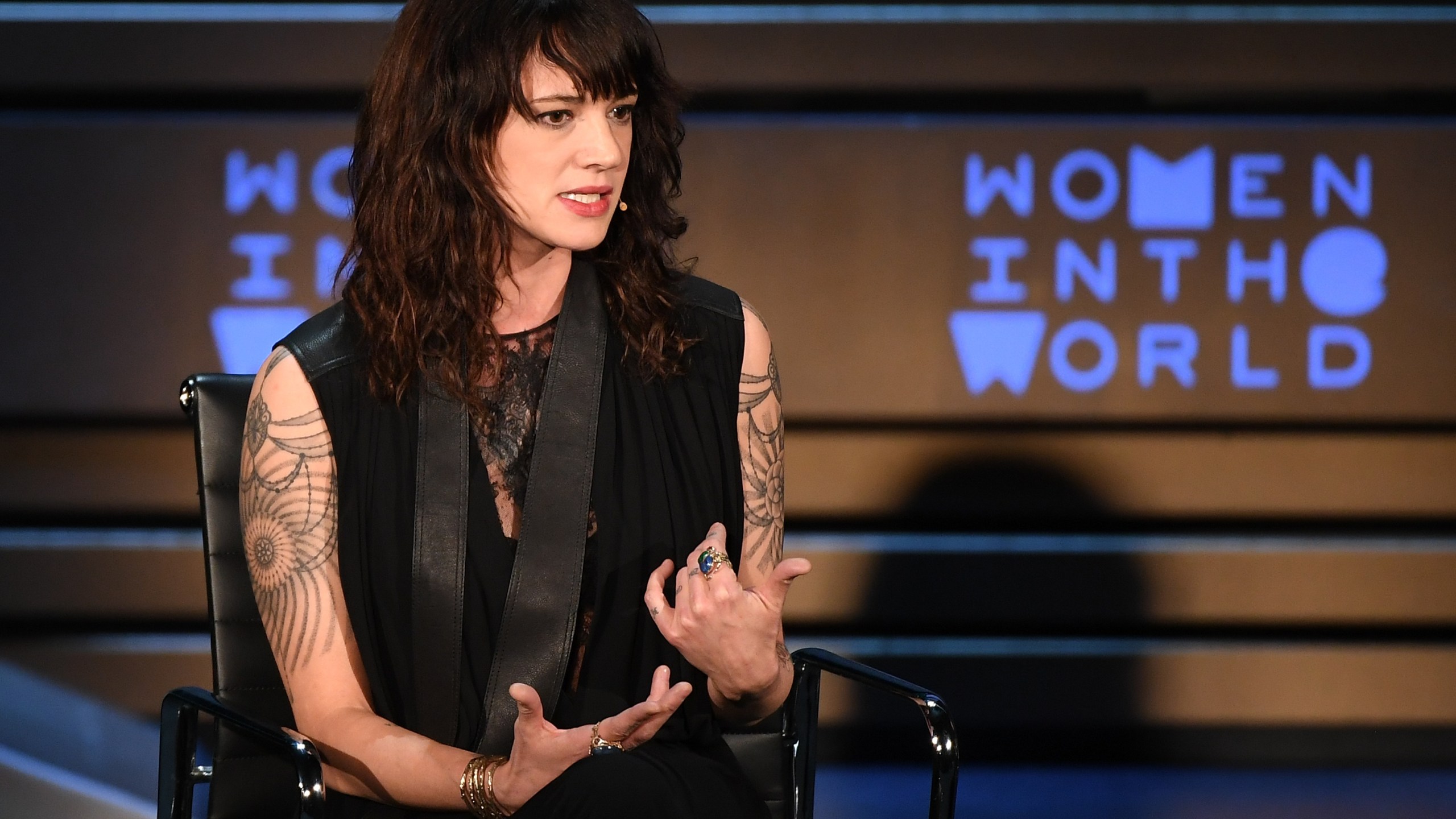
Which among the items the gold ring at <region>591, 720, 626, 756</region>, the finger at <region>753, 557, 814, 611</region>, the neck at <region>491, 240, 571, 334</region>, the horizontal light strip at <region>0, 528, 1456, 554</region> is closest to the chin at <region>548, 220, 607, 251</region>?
the neck at <region>491, 240, 571, 334</region>

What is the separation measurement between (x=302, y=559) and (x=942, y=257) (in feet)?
6.54

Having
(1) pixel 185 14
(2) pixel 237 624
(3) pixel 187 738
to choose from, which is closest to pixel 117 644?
(1) pixel 185 14

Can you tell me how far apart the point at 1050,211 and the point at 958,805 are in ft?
4.48

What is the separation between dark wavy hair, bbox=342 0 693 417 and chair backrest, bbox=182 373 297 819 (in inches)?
9.6

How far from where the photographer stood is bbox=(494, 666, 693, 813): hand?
1.39 m

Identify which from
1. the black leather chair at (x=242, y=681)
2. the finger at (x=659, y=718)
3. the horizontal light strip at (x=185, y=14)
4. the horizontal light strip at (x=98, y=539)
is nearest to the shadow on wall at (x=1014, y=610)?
the black leather chair at (x=242, y=681)

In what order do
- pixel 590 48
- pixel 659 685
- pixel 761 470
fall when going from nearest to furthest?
pixel 659 685 < pixel 590 48 < pixel 761 470

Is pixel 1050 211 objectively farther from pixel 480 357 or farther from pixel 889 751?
pixel 480 357

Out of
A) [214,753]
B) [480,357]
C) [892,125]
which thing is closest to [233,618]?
[214,753]

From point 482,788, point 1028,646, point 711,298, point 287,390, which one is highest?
point 711,298

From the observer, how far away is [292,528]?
1.71 meters

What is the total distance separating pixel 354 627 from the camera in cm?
174

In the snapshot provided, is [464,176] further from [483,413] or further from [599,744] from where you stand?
[599,744]

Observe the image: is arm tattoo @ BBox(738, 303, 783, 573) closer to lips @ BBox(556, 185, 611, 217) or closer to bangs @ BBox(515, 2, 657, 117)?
lips @ BBox(556, 185, 611, 217)
